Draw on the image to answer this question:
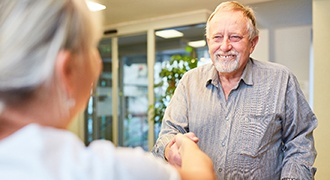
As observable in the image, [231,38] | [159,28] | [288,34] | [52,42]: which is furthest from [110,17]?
[52,42]

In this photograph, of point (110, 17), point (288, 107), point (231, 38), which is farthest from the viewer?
point (110, 17)

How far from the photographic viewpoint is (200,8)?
4.99 meters

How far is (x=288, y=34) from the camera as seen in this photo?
5738 mm

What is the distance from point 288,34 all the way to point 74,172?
576cm

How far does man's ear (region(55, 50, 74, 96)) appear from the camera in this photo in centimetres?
60

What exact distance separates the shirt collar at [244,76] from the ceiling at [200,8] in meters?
2.94

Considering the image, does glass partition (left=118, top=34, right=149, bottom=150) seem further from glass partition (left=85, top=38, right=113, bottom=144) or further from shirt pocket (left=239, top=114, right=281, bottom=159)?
shirt pocket (left=239, top=114, right=281, bottom=159)

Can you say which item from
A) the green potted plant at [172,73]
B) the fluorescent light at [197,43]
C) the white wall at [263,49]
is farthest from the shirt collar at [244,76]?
the white wall at [263,49]

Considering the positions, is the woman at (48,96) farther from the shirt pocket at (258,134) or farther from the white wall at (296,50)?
the white wall at (296,50)

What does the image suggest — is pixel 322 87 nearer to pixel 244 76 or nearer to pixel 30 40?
pixel 244 76

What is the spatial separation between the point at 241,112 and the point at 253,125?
9 cm

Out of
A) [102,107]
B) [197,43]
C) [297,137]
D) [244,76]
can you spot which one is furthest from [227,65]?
[102,107]

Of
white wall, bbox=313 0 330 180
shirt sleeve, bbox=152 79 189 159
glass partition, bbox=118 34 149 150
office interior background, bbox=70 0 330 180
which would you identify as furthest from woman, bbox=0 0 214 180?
glass partition, bbox=118 34 149 150

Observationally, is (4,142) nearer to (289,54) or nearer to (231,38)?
(231,38)
